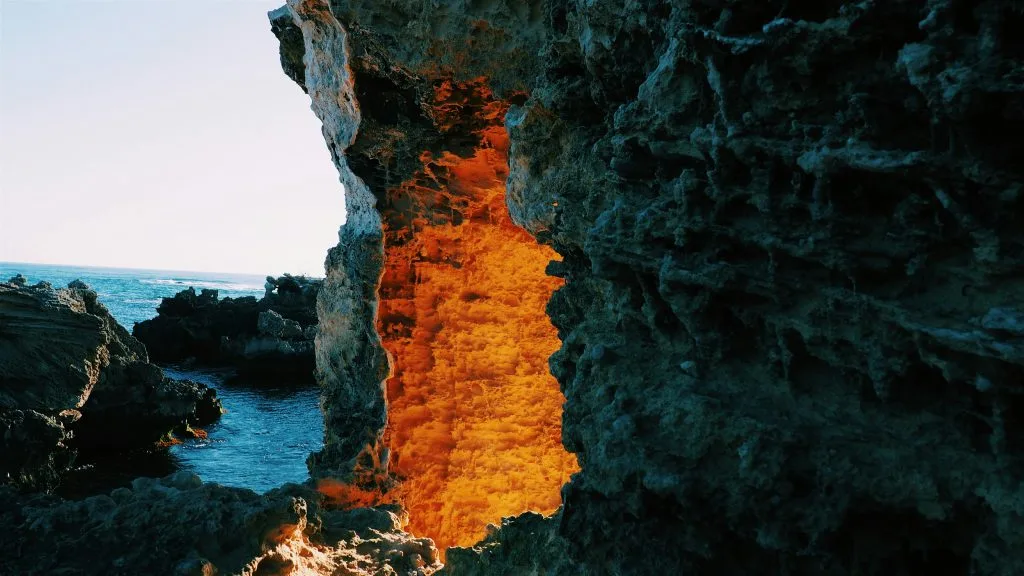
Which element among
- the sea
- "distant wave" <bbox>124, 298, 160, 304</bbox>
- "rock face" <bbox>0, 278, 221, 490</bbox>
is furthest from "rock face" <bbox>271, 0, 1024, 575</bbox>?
"distant wave" <bbox>124, 298, 160, 304</bbox>

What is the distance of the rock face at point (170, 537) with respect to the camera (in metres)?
3.94

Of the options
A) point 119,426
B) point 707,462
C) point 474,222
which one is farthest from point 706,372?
point 119,426

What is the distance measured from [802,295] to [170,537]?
362 cm

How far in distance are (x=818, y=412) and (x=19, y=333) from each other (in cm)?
889

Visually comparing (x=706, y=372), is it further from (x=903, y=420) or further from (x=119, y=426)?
(x=119, y=426)

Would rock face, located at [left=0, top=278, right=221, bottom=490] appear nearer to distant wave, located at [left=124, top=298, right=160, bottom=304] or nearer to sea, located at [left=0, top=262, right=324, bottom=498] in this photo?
sea, located at [left=0, top=262, right=324, bottom=498]

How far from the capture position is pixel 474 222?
21.2 ft

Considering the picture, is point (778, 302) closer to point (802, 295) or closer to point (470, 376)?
point (802, 295)

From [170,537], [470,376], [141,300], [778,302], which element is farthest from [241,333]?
[141,300]

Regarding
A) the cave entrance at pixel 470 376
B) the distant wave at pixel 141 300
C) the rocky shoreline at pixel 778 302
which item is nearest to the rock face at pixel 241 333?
the cave entrance at pixel 470 376

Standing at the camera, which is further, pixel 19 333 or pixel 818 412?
pixel 19 333

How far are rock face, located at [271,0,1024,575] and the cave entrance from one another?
10.2 feet

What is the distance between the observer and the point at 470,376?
675 cm

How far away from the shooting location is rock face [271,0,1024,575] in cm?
189
